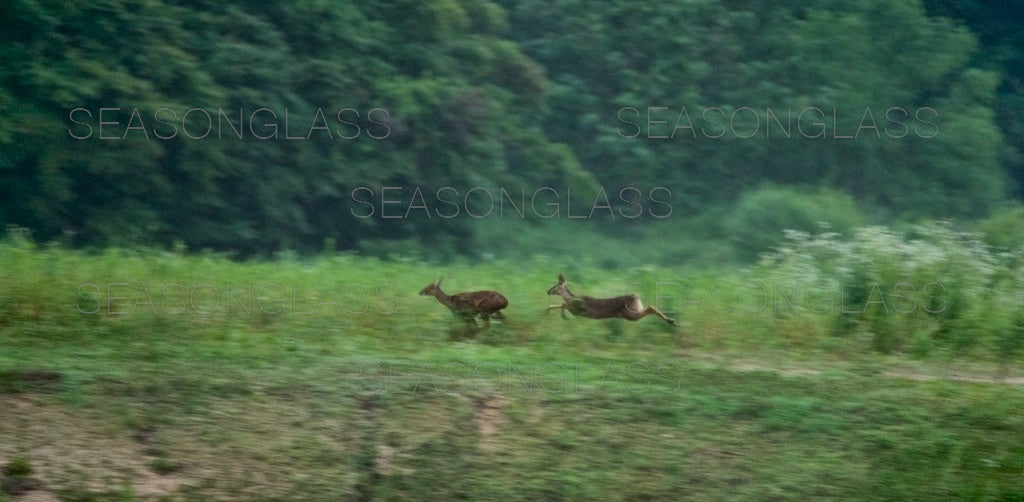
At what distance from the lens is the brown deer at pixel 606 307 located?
831 centimetres

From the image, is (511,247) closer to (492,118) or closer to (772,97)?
(492,118)

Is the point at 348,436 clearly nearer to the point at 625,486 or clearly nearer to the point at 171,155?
the point at 625,486

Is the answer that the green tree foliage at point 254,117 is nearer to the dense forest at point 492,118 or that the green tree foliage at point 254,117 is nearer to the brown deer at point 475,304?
the dense forest at point 492,118

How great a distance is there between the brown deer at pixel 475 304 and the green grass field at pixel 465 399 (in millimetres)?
184

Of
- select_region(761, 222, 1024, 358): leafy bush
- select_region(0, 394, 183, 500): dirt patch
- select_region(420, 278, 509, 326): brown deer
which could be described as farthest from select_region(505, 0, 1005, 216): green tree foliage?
select_region(0, 394, 183, 500): dirt patch

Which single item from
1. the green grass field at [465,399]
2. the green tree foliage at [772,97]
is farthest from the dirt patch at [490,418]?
the green tree foliage at [772,97]

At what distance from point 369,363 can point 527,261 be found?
4.95 m

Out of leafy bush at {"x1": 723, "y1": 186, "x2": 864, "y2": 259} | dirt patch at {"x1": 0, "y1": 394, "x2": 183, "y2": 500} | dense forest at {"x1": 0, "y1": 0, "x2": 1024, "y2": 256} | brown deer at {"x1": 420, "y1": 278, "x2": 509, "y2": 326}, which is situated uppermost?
dense forest at {"x1": 0, "y1": 0, "x2": 1024, "y2": 256}

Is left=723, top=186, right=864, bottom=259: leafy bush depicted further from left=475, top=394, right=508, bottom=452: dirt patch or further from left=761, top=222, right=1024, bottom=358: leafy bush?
left=475, top=394, right=508, bottom=452: dirt patch

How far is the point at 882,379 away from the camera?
7.88 meters

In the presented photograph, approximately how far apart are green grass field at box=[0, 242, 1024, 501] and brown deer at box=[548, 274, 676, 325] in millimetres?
257

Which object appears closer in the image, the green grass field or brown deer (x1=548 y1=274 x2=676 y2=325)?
the green grass field

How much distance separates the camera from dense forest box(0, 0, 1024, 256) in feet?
40.8

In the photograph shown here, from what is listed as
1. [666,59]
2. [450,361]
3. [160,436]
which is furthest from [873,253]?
[160,436]
